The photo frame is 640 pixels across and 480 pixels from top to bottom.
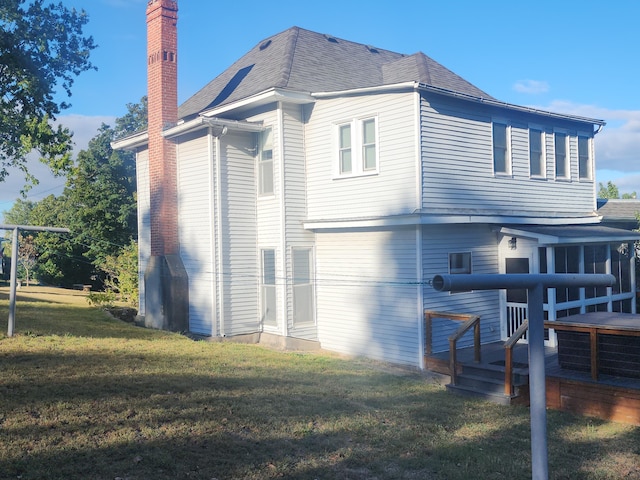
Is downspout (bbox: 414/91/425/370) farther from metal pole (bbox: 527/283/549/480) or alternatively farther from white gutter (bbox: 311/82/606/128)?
metal pole (bbox: 527/283/549/480)

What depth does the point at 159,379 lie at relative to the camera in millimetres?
9891

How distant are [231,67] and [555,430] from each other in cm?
1594

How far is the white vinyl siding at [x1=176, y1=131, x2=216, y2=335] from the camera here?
629 inches

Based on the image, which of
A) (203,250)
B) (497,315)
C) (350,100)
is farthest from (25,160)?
(497,315)

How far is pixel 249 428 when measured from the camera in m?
7.68

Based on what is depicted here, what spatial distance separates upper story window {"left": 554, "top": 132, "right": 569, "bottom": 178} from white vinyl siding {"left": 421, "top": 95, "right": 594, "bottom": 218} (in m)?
0.15

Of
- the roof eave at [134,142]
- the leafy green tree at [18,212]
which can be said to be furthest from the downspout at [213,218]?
the leafy green tree at [18,212]

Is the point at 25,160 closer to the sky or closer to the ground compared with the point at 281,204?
closer to the sky

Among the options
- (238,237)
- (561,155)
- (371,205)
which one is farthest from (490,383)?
(561,155)

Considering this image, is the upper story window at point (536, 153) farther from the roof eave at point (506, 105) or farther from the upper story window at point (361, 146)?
the upper story window at point (361, 146)

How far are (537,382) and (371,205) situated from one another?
11.1m

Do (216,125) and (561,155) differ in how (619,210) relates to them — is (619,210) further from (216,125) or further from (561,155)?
(216,125)

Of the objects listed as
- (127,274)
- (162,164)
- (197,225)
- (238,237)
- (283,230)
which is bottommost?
(127,274)

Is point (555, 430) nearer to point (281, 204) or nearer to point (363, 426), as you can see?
point (363, 426)
